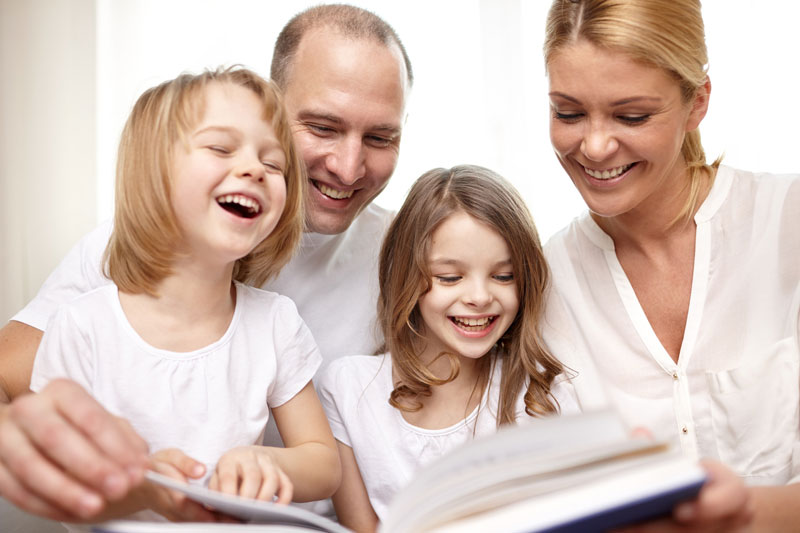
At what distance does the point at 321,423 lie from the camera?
1.57 meters

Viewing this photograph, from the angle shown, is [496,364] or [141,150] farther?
[496,364]

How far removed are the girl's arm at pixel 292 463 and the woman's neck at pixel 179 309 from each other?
0.24m

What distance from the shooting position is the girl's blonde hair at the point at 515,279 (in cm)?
179

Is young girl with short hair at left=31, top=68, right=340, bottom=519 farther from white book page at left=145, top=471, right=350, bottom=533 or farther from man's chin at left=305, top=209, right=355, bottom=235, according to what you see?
man's chin at left=305, top=209, right=355, bottom=235

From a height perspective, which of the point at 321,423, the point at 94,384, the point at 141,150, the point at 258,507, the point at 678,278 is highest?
the point at 141,150

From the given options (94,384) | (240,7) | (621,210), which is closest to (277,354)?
(94,384)

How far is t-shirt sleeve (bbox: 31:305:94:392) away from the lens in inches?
54.5

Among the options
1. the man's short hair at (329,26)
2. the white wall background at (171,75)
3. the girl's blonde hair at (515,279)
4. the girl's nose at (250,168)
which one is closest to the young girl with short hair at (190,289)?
the girl's nose at (250,168)

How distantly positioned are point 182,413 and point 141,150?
51cm

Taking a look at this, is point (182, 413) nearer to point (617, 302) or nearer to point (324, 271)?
point (324, 271)

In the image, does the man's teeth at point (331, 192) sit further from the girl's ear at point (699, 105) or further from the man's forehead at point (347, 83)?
the girl's ear at point (699, 105)

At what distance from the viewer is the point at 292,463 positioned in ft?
4.53

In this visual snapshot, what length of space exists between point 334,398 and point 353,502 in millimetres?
251

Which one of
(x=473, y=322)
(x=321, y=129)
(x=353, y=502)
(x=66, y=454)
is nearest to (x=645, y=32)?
(x=473, y=322)
